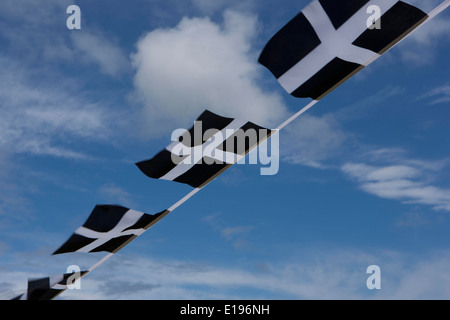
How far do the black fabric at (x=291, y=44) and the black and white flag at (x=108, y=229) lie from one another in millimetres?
2805

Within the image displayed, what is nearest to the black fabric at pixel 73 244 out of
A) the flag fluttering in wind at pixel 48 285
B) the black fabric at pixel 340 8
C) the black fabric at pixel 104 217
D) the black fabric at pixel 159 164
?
the black fabric at pixel 104 217

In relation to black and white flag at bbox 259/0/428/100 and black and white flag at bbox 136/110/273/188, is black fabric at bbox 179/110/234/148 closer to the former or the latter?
black and white flag at bbox 136/110/273/188

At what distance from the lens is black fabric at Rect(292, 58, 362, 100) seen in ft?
22.3

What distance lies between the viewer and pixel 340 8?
6.72 metres

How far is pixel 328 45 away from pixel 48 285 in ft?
18.6

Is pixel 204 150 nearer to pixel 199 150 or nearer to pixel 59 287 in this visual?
pixel 199 150

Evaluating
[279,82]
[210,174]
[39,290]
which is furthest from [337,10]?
[39,290]

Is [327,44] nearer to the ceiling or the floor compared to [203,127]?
nearer to the ceiling

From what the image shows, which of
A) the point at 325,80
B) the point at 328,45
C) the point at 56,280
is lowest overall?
the point at 56,280

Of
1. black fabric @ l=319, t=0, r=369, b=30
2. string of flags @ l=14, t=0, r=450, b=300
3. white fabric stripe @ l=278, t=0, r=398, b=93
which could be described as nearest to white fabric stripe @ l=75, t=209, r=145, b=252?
string of flags @ l=14, t=0, r=450, b=300

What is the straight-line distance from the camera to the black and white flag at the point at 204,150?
275 inches

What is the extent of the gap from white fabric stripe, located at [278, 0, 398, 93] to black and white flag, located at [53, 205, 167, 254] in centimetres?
288

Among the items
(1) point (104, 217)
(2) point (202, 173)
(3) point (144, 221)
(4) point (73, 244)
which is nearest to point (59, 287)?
(4) point (73, 244)

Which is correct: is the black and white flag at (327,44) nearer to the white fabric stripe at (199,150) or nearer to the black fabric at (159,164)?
the white fabric stripe at (199,150)
